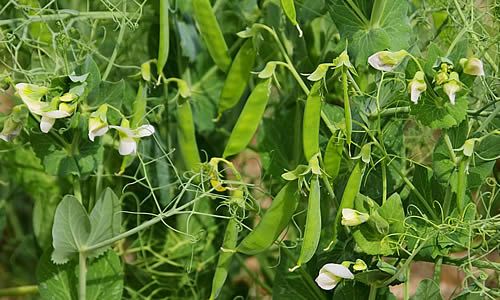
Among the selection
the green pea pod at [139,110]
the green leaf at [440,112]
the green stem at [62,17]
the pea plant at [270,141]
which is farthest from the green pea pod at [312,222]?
the green stem at [62,17]

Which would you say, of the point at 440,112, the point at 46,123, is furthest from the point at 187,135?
the point at 440,112

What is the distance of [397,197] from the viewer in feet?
2.47

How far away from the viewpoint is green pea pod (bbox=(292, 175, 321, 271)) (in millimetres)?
753

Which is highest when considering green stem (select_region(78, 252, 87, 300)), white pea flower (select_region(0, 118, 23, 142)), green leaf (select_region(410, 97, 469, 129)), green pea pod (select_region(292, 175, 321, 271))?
green leaf (select_region(410, 97, 469, 129))

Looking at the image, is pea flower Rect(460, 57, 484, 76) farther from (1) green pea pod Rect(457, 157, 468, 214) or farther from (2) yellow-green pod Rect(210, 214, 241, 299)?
(2) yellow-green pod Rect(210, 214, 241, 299)

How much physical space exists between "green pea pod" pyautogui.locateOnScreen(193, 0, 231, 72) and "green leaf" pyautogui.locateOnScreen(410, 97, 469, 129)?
0.86ft

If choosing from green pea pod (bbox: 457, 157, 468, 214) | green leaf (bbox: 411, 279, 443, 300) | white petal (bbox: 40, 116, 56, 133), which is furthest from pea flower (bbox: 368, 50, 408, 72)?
white petal (bbox: 40, 116, 56, 133)

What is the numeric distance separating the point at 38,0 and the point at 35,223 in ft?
1.00

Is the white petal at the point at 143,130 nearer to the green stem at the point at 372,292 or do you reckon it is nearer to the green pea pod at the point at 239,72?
the green pea pod at the point at 239,72

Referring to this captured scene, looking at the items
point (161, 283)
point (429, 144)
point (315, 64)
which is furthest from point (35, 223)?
point (429, 144)

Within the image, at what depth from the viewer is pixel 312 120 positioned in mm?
779

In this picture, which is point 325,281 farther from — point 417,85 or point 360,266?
point 417,85

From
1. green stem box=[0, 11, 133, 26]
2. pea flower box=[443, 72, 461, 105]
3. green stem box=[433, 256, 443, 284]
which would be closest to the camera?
pea flower box=[443, 72, 461, 105]

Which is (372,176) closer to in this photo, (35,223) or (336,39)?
(336,39)
